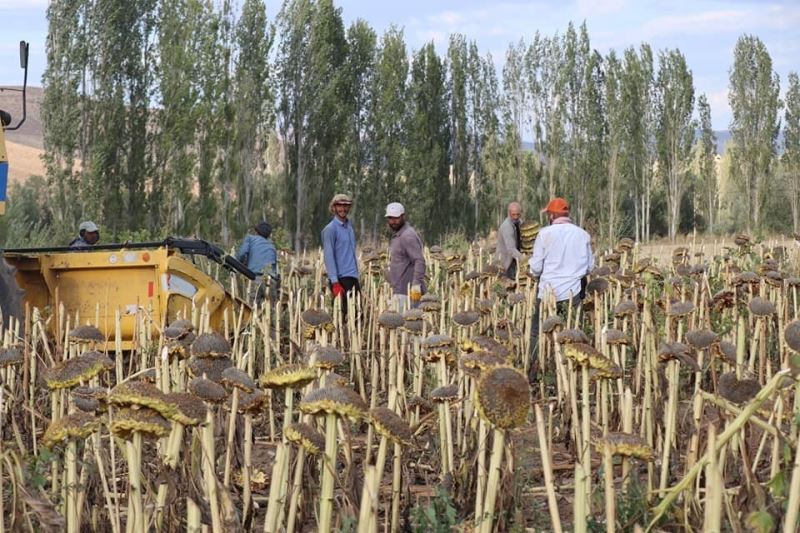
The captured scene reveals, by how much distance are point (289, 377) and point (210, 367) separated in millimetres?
765

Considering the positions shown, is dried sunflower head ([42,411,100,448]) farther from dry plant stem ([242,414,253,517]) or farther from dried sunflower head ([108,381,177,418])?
dry plant stem ([242,414,253,517])

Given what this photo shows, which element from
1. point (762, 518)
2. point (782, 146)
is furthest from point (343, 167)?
point (762, 518)

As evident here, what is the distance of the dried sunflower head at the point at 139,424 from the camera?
128 inches

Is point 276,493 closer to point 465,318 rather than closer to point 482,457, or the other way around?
point 482,457

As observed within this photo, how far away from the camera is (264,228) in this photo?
11.2 m

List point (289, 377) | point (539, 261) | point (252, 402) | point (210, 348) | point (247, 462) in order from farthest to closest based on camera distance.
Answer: point (539, 261), point (210, 348), point (247, 462), point (252, 402), point (289, 377)

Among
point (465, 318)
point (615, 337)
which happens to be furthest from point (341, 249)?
point (615, 337)

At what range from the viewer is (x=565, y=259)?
818 cm

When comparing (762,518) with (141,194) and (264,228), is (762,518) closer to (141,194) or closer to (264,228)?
(264,228)

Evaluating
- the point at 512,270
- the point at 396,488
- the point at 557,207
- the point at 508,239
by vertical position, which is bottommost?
the point at 396,488

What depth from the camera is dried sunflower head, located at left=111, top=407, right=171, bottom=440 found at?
3250 mm

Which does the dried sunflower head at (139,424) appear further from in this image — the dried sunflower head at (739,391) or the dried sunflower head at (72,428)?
the dried sunflower head at (739,391)

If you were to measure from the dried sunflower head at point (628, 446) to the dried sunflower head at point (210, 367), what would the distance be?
1379 mm

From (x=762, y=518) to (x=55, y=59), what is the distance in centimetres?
2196
